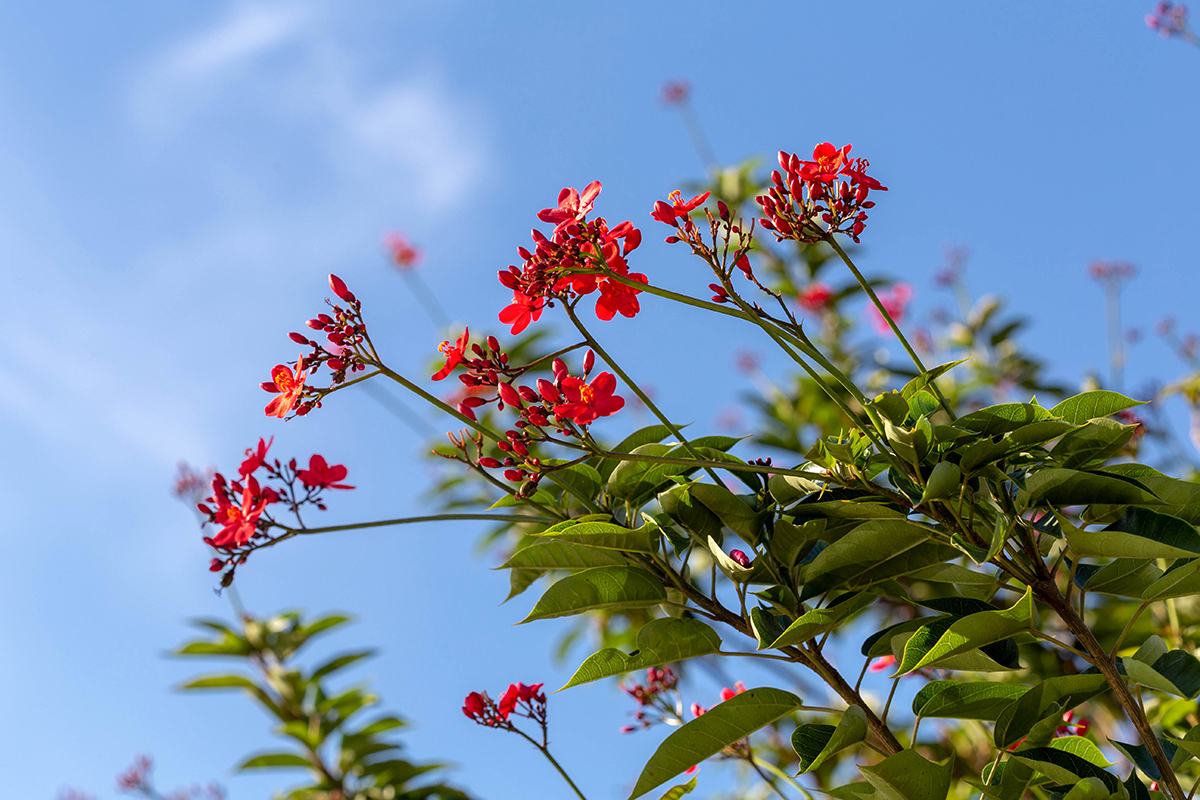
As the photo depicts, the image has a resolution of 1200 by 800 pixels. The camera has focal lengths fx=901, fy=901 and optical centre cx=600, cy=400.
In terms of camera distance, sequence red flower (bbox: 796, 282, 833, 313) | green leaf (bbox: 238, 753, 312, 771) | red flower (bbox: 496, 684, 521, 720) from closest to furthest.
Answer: red flower (bbox: 496, 684, 521, 720)
green leaf (bbox: 238, 753, 312, 771)
red flower (bbox: 796, 282, 833, 313)

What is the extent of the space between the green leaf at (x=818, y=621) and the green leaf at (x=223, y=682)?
3.24 m

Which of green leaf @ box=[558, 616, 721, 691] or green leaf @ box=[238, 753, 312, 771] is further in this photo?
green leaf @ box=[238, 753, 312, 771]

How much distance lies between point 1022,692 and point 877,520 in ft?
1.43

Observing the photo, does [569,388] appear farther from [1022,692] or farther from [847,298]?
[847,298]

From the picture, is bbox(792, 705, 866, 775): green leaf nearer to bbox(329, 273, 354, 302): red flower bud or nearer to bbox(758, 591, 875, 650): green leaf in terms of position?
bbox(758, 591, 875, 650): green leaf

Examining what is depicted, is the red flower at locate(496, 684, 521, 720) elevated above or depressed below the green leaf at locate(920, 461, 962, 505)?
above

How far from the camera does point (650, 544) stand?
51.0 inches

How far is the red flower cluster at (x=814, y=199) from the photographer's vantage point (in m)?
1.37

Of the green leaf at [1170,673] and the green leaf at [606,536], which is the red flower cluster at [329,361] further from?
the green leaf at [1170,673]

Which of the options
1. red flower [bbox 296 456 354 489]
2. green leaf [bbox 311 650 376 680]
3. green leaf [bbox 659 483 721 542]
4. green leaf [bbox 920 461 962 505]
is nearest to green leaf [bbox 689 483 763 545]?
green leaf [bbox 659 483 721 542]

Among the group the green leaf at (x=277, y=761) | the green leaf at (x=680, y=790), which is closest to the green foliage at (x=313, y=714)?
the green leaf at (x=277, y=761)

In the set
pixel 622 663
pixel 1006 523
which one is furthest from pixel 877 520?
pixel 622 663

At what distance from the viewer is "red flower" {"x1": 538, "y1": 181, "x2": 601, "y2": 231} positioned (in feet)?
4.40

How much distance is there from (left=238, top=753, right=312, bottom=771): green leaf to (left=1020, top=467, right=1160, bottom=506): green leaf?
327 centimetres
